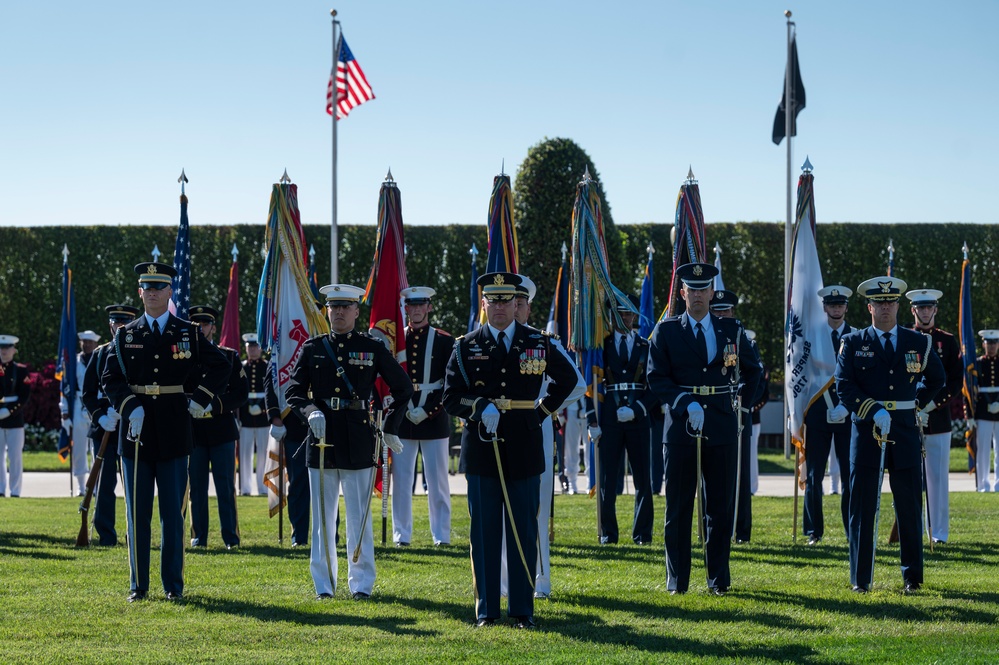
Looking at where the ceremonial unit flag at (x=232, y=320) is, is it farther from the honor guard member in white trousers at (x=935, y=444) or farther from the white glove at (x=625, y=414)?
the honor guard member in white trousers at (x=935, y=444)

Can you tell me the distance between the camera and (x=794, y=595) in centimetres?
887

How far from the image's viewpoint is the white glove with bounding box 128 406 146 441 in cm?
864

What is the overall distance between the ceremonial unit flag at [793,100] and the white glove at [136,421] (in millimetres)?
18044

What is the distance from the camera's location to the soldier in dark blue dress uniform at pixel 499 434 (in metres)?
7.89

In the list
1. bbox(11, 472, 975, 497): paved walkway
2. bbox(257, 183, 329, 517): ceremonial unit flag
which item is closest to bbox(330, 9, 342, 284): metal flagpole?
bbox(11, 472, 975, 497): paved walkway

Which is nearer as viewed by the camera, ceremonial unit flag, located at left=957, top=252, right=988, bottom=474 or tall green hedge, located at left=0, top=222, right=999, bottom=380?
ceremonial unit flag, located at left=957, top=252, right=988, bottom=474

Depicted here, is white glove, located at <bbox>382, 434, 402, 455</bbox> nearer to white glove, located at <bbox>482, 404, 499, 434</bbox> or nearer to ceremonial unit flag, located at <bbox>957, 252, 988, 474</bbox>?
white glove, located at <bbox>482, 404, 499, 434</bbox>

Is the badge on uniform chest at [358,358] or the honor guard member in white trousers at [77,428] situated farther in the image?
the honor guard member in white trousers at [77,428]

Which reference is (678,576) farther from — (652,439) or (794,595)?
(652,439)

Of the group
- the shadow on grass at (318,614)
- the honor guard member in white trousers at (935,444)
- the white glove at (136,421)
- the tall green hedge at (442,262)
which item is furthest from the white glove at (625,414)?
the tall green hedge at (442,262)

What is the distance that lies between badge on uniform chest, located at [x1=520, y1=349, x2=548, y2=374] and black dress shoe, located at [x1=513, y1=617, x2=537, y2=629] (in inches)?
61.6

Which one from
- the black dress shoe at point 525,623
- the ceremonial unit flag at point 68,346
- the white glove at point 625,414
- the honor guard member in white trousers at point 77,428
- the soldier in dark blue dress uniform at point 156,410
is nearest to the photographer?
the black dress shoe at point 525,623

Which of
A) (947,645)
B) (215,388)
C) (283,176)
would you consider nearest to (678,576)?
(947,645)

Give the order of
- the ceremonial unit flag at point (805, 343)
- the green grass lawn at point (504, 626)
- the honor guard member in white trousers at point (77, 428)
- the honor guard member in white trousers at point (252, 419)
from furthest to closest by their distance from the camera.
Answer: the honor guard member in white trousers at point (77, 428)
the honor guard member in white trousers at point (252, 419)
the ceremonial unit flag at point (805, 343)
the green grass lawn at point (504, 626)
